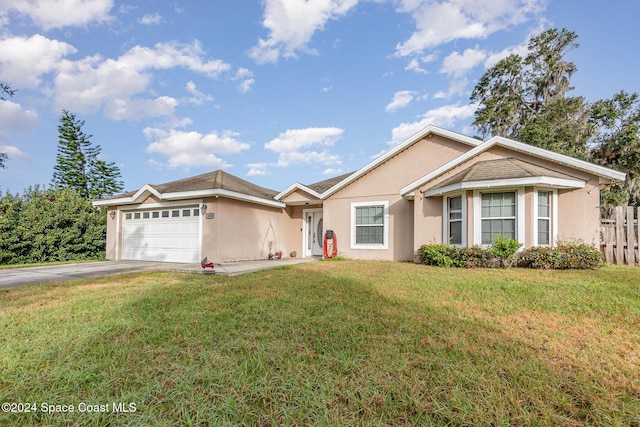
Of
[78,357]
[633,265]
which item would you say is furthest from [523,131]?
[78,357]

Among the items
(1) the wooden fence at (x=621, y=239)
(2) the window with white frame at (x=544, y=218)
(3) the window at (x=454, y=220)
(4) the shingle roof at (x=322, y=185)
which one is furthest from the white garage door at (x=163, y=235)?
(1) the wooden fence at (x=621, y=239)

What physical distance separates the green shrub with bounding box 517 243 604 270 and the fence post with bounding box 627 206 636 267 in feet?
4.68

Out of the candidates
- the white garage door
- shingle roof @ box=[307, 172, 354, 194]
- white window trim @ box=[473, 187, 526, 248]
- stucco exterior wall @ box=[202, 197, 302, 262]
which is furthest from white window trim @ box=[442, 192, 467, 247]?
the white garage door

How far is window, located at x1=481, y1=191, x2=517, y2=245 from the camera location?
8.07 m

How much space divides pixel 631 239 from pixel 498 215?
3694 mm

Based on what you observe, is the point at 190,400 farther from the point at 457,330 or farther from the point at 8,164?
the point at 8,164

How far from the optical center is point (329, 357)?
264 centimetres

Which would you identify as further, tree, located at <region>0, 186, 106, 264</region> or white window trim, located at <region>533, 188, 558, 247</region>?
tree, located at <region>0, 186, 106, 264</region>

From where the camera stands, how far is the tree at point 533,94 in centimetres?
1664

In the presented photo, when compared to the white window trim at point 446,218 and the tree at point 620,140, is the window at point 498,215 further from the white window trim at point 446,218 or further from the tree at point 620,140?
the tree at point 620,140

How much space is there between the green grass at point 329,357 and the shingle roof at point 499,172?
365 cm

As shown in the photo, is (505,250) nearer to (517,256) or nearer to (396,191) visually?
(517,256)

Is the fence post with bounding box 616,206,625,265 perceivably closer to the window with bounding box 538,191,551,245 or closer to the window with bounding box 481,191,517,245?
the window with bounding box 538,191,551,245

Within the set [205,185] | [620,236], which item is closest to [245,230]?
[205,185]
